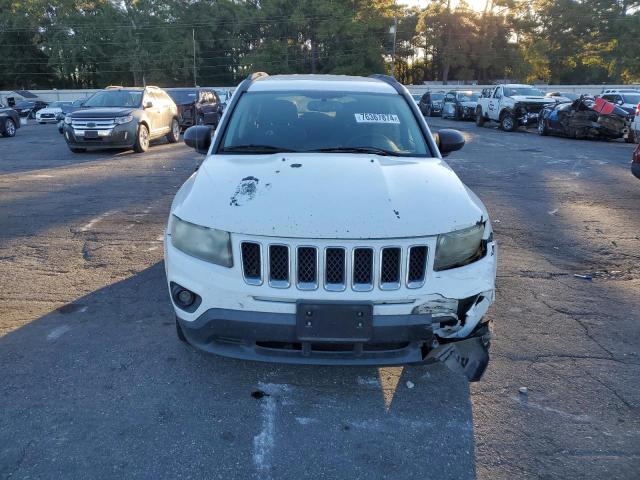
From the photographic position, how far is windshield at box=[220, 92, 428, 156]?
4000mm

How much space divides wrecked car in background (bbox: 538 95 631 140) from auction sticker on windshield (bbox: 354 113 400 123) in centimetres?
1442

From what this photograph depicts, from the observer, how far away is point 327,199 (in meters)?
2.95

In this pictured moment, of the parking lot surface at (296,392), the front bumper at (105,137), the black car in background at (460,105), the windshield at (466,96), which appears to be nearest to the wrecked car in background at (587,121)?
the black car in background at (460,105)

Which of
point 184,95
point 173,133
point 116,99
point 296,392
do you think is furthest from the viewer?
point 184,95

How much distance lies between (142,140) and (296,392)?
1223 cm

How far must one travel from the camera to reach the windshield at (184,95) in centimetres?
1980

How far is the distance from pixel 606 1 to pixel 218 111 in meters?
52.4

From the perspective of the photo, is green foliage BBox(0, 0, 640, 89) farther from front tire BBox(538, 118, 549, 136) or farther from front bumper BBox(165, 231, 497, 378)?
front bumper BBox(165, 231, 497, 378)

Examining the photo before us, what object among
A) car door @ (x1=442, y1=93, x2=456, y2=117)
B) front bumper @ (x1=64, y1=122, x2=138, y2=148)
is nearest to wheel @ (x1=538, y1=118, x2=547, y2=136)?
car door @ (x1=442, y1=93, x2=456, y2=117)

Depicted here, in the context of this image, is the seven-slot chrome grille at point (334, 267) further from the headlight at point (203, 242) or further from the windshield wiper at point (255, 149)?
the windshield wiper at point (255, 149)

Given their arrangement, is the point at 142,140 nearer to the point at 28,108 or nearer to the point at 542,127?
the point at 542,127

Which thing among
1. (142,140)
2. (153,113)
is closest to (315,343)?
(142,140)

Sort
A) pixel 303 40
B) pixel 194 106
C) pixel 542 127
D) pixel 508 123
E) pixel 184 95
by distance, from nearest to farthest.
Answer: pixel 542 127, pixel 194 106, pixel 184 95, pixel 508 123, pixel 303 40

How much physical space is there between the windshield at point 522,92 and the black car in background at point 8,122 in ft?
61.0
